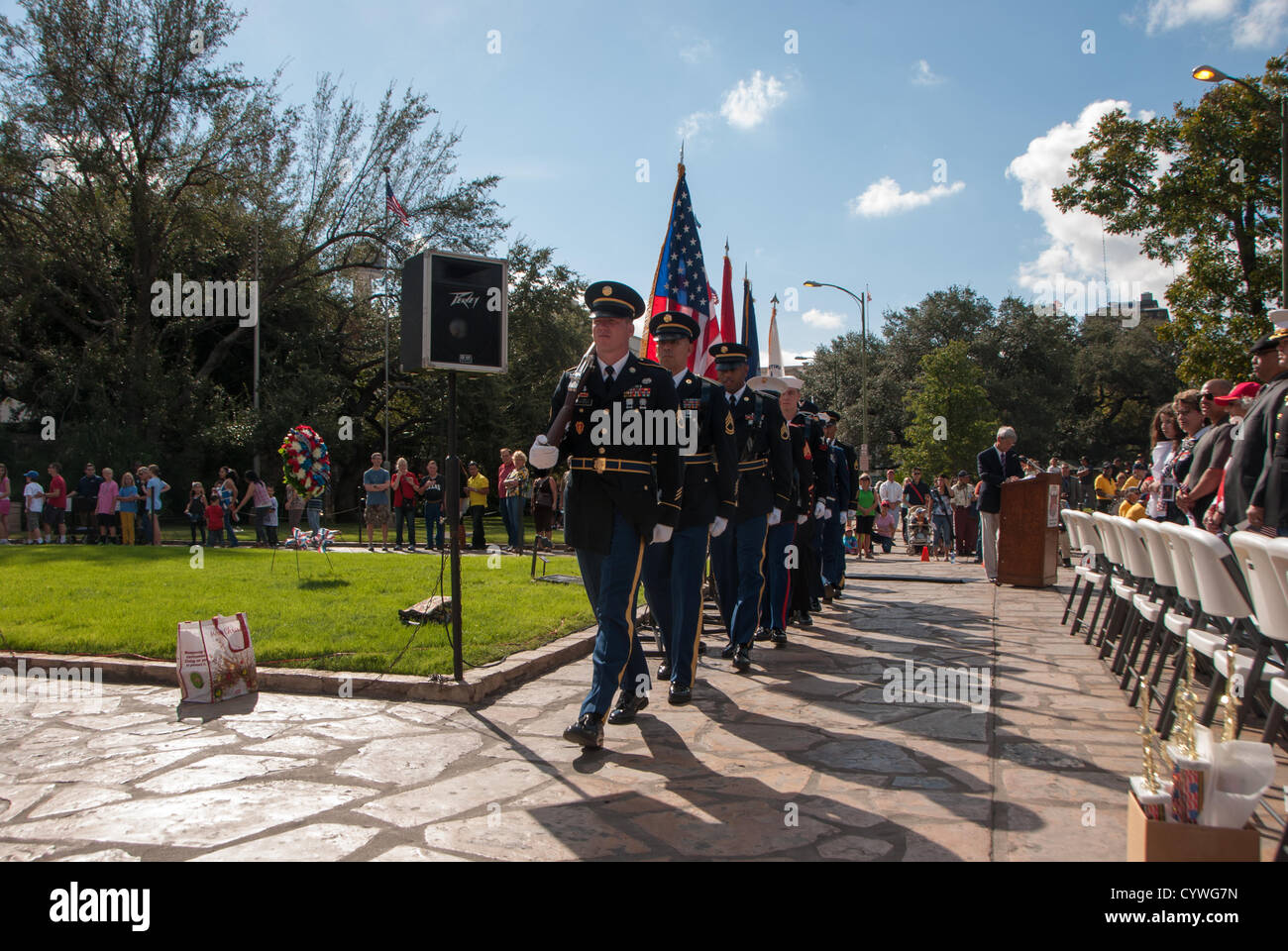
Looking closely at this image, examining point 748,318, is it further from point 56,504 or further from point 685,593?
point 56,504

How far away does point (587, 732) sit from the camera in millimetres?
4598

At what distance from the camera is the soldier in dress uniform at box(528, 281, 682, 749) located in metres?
4.77

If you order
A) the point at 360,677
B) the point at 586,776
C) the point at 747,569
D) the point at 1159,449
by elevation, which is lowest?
the point at 586,776

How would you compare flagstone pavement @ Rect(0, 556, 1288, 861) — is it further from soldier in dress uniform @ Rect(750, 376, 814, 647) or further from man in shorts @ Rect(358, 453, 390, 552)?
man in shorts @ Rect(358, 453, 390, 552)

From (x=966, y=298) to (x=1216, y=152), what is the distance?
36.0m

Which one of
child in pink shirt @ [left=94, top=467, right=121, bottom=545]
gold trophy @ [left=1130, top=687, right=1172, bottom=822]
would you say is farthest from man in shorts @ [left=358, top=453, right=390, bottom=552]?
gold trophy @ [left=1130, top=687, right=1172, bottom=822]

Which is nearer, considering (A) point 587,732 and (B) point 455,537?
(A) point 587,732

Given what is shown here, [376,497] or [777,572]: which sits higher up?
[376,497]

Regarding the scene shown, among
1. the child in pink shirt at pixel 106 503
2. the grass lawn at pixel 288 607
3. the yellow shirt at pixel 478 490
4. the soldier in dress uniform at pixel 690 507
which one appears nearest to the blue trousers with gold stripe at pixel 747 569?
the soldier in dress uniform at pixel 690 507

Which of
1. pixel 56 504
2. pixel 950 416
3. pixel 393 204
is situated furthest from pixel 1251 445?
pixel 950 416

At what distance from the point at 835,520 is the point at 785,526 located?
333cm

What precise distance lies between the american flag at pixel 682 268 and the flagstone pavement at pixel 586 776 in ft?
14.2

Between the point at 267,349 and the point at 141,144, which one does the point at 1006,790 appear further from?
the point at 267,349
